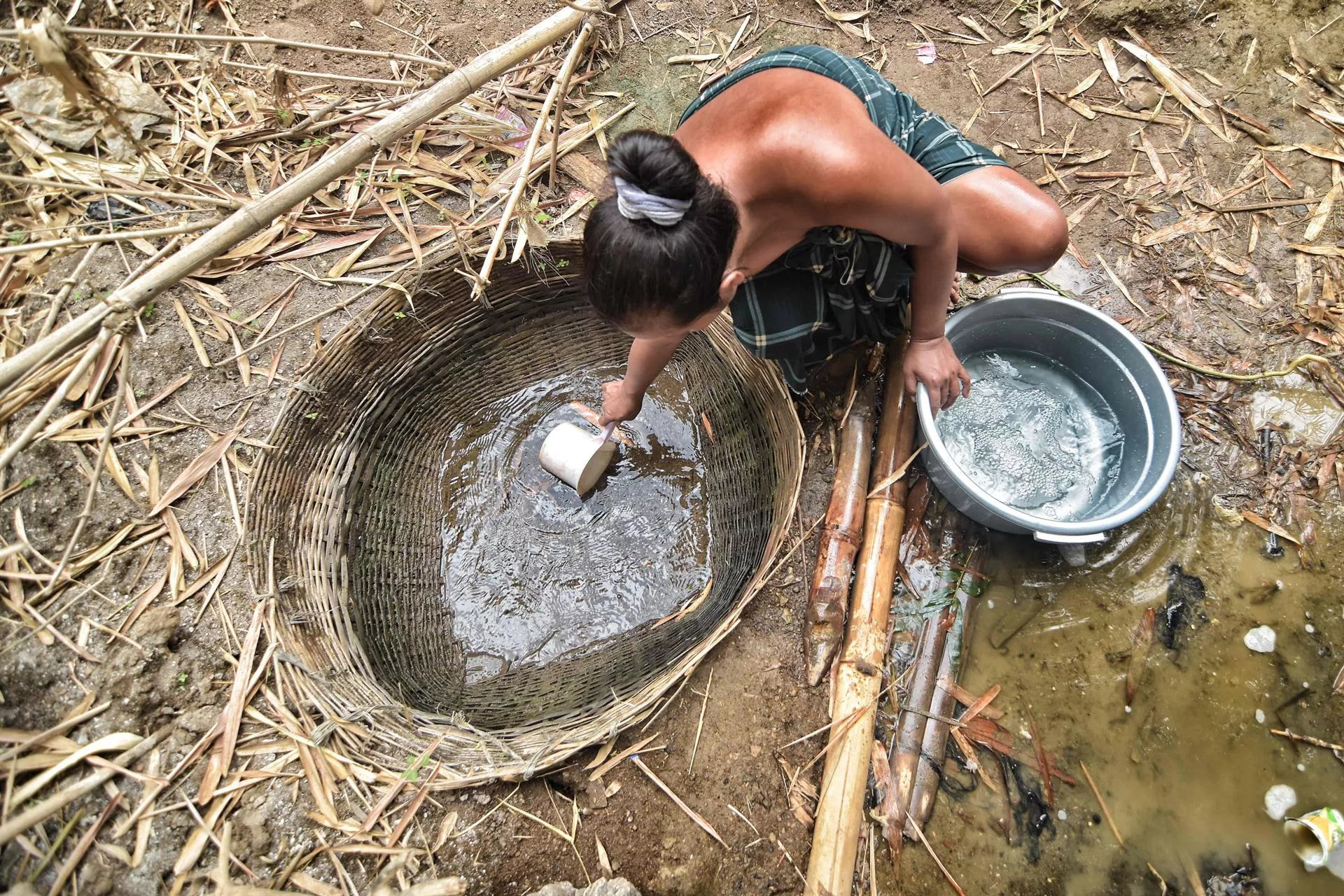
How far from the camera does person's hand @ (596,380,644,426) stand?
204 cm

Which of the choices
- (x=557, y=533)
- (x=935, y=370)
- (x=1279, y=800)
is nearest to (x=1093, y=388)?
(x=935, y=370)

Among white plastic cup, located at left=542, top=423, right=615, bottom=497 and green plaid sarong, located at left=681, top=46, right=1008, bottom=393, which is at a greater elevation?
green plaid sarong, located at left=681, top=46, right=1008, bottom=393

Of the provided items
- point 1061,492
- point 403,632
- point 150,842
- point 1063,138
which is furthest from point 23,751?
point 1063,138

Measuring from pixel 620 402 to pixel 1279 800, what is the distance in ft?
6.85

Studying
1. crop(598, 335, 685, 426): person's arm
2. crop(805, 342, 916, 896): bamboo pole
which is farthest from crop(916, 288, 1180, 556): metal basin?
crop(598, 335, 685, 426): person's arm

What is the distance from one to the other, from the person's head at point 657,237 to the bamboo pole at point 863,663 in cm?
90

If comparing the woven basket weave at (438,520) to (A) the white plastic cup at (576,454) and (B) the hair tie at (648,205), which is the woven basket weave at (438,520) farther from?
(B) the hair tie at (648,205)

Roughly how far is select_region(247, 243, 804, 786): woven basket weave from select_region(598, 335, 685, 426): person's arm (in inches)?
9.0

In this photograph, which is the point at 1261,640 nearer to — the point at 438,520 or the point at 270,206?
the point at 438,520

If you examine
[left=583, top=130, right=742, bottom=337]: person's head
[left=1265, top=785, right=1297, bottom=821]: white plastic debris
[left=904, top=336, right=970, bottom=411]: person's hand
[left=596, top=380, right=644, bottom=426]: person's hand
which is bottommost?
[left=1265, top=785, right=1297, bottom=821]: white plastic debris

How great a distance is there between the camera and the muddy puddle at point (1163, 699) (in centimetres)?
170

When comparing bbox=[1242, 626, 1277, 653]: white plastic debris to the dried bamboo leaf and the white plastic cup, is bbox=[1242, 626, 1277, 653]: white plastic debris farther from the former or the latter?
the dried bamboo leaf

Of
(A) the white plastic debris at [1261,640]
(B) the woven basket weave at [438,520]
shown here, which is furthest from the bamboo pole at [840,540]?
(A) the white plastic debris at [1261,640]

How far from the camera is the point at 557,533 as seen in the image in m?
2.26
